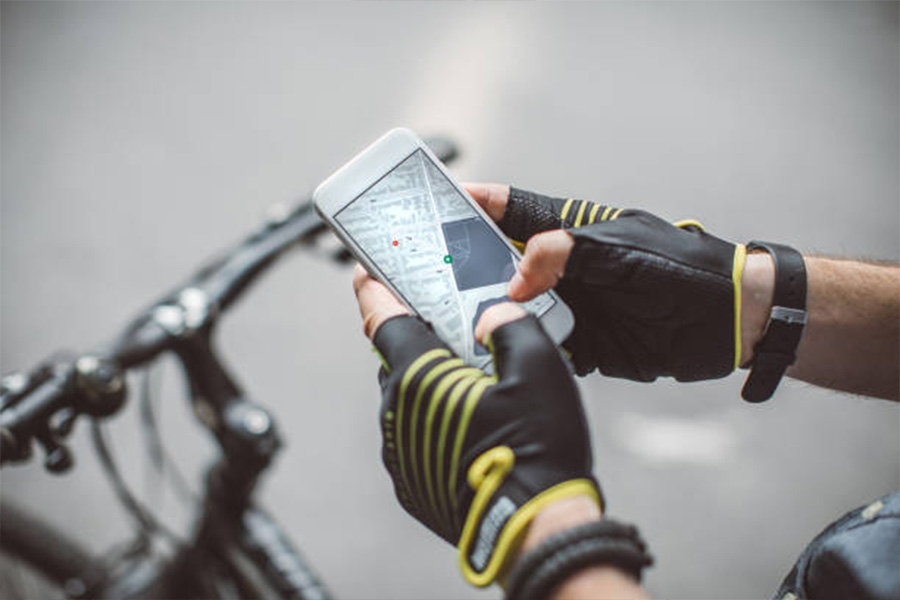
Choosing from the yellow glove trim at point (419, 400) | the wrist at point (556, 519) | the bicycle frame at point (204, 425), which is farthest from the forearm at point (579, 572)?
the bicycle frame at point (204, 425)

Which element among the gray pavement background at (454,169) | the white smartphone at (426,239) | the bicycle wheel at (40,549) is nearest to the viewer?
the white smartphone at (426,239)

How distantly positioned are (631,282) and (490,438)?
21cm

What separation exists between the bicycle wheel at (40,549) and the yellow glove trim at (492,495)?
1.60 ft

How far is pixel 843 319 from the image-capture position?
58 cm

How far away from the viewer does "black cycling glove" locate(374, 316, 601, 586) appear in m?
0.39

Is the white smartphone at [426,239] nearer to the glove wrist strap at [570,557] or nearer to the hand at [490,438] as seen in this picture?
the hand at [490,438]

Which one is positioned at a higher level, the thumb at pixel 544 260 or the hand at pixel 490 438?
the thumb at pixel 544 260

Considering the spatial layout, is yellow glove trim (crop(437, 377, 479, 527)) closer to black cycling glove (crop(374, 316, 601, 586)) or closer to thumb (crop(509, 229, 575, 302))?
black cycling glove (crop(374, 316, 601, 586))

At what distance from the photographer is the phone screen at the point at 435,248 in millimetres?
544

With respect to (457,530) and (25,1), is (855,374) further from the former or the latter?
(25,1)

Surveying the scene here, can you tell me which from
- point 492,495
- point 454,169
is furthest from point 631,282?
point 454,169

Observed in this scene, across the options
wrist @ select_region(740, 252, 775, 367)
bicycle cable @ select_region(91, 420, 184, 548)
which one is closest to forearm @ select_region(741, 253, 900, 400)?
wrist @ select_region(740, 252, 775, 367)

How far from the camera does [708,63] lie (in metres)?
1.40

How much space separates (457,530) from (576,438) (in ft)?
0.37
